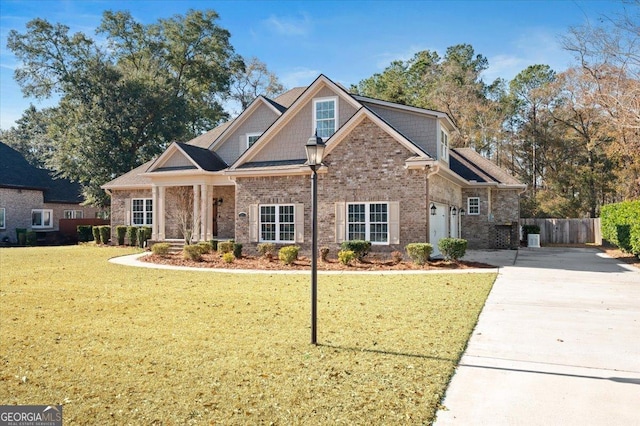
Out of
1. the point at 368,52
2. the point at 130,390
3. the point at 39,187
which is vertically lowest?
the point at 130,390

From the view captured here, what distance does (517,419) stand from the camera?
157 inches

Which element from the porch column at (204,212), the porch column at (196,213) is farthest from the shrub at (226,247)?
the porch column at (196,213)

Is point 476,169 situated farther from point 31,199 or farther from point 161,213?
point 31,199

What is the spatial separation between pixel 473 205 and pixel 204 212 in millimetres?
14026

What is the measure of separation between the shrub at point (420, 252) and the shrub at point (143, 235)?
1474 cm

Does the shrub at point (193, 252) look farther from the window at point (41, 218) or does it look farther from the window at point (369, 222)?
the window at point (41, 218)

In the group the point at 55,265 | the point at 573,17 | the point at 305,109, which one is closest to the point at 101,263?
the point at 55,265

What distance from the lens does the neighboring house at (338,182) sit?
16469 millimetres

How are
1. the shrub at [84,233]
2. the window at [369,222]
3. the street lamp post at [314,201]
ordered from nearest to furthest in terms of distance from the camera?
the street lamp post at [314,201]
the window at [369,222]
the shrub at [84,233]

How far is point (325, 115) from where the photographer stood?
18.9 metres

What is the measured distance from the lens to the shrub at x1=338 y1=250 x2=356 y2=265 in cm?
1551

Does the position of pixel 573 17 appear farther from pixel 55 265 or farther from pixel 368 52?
pixel 55 265

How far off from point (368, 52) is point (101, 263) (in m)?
12.8

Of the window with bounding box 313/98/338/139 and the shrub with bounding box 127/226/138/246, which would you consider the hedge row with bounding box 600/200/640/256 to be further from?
the shrub with bounding box 127/226/138/246
